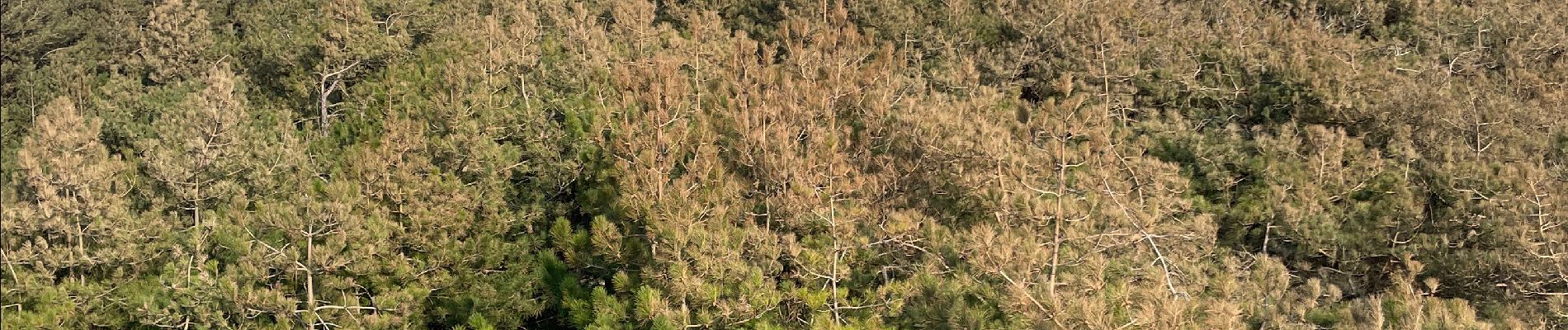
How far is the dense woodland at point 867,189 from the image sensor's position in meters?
8.30

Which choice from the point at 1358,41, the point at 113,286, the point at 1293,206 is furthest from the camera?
the point at 1358,41

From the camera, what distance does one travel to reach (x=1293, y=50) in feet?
46.3

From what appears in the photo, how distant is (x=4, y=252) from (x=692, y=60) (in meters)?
8.28

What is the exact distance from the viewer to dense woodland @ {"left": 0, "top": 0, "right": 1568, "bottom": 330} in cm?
830

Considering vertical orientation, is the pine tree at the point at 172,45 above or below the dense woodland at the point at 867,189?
below

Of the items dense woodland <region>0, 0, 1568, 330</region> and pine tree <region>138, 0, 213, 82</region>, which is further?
pine tree <region>138, 0, 213, 82</region>

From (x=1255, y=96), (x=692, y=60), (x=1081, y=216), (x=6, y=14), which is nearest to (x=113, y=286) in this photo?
(x=692, y=60)

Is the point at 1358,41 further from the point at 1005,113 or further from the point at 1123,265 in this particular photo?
the point at 1123,265

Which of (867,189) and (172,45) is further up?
(867,189)

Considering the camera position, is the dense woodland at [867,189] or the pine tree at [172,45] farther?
the pine tree at [172,45]

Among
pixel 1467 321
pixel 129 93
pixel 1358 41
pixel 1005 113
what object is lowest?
pixel 129 93

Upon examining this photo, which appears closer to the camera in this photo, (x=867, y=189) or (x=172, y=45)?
(x=867, y=189)

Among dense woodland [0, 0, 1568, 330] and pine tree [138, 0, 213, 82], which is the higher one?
dense woodland [0, 0, 1568, 330]

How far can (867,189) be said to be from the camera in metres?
9.27
